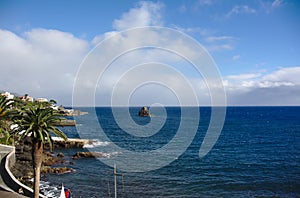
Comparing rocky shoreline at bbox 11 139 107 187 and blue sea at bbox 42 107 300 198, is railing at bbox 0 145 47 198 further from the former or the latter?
blue sea at bbox 42 107 300 198

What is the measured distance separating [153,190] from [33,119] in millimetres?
21603

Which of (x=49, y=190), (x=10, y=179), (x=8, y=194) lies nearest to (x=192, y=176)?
(x=49, y=190)

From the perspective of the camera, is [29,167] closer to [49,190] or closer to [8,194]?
[49,190]

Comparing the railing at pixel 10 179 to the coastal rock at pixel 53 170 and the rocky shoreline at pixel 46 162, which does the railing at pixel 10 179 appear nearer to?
the rocky shoreline at pixel 46 162

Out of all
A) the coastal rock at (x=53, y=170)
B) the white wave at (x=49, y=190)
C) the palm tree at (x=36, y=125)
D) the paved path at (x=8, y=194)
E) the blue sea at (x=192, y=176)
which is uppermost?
the palm tree at (x=36, y=125)

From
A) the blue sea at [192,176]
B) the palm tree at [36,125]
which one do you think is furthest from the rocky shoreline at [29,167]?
the palm tree at [36,125]

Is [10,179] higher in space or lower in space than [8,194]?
higher

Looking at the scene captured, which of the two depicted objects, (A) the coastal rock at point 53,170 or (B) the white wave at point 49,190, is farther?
(A) the coastal rock at point 53,170

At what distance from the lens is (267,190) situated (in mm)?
41062

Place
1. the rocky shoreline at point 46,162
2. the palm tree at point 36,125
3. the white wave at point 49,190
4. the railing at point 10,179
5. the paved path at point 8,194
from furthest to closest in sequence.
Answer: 1. the rocky shoreline at point 46,162
2. the white wave at point 49,190
3. the railing at point 10,179
4. the paved path at point 8,194
5. the palm tree at point 36,125

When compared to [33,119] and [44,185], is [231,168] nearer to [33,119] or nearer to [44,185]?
[44,185]

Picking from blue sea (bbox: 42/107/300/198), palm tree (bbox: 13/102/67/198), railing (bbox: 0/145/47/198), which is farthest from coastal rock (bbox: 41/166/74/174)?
palm tree (bbox: 13/102/67/198)

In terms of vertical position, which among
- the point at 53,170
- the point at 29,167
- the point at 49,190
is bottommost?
the point at 49,190

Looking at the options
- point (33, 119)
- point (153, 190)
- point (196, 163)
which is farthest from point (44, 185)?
point (196, 163)
